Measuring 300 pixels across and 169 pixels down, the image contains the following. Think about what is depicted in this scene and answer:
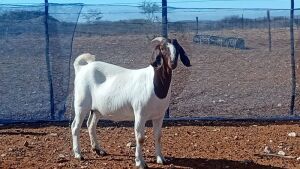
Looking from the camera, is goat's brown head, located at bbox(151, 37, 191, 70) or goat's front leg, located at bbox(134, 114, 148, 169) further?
goat's front leg, located at bbox(134, 114, 148, 169)

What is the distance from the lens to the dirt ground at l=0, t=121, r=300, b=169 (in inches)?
388

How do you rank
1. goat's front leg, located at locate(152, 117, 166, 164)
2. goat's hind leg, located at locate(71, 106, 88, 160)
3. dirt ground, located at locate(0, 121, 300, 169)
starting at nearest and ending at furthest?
1. goat's front leg, located at locate(152, 117, 166, 164)
2. dirt ground, located at locate(0, 121, 300, 169)
3. goat's hind leg, located at locate(71, 106, 88, 160)

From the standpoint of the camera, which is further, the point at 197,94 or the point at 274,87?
the point at 274,87

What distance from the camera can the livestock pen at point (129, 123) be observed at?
10.5m

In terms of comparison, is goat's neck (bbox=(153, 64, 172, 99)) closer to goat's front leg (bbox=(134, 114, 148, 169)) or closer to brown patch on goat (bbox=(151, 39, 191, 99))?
brown patch on goat (bbox=(151, 39, 191, 99))

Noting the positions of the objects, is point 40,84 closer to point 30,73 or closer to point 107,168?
point 30,73

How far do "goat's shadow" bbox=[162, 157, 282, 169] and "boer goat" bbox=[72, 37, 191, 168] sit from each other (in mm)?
271

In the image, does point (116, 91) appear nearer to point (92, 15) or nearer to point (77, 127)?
point (77, 127)

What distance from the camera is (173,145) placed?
11195 millimetres

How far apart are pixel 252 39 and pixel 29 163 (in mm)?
8980

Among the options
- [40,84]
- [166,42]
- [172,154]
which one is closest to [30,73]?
[40,84]

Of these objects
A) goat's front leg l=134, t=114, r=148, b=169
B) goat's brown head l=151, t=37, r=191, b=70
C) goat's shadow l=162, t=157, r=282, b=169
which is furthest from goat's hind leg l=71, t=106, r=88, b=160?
goat's brown head l=151, t=37, r=191, b=70

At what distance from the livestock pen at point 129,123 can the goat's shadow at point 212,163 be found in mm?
13

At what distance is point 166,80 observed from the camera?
933 centimetres
